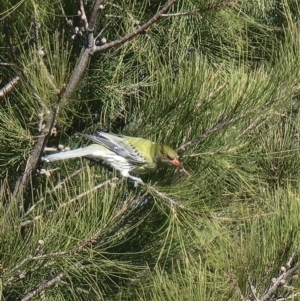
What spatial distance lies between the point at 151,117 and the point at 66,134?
259 mm

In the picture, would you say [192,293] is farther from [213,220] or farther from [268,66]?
[268,66]

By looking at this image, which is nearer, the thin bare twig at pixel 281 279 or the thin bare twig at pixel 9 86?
the thin bare twig at pixel 281 279

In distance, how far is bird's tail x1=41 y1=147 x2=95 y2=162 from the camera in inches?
50.1

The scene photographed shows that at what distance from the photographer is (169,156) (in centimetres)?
123

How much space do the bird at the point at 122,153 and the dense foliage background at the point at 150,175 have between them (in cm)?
3

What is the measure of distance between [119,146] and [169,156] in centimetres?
29

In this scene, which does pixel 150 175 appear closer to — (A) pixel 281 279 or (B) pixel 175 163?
(B) pixel 175 163

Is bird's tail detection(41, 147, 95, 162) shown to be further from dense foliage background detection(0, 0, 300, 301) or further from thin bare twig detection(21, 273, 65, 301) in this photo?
thin bare twig detection(21, 273, 65, 301)

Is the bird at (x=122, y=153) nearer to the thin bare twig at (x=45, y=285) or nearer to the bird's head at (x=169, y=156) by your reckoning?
the bird's head at (x=169, y=156)

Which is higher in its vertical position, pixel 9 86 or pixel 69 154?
pixel 9 86

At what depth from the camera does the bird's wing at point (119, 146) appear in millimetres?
1449

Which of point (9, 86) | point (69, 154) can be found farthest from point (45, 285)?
point (9, 86)

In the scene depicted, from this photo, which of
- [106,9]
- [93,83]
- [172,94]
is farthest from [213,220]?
[106,9]

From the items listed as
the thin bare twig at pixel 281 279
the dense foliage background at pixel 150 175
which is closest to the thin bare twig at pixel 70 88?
the dense foliage background at pixel 150 175
